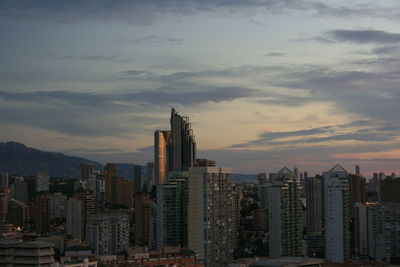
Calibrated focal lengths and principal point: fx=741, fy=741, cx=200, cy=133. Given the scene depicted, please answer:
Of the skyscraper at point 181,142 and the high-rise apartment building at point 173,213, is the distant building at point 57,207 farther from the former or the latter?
the high-rise apartment building at point 173,213

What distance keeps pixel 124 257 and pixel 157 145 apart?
4110 cm

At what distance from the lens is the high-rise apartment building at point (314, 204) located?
144 ft

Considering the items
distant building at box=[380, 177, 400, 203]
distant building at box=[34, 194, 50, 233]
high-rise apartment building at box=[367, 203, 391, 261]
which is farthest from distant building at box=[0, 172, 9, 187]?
high-rise apartment building at box=[367, 203, 391, 261]

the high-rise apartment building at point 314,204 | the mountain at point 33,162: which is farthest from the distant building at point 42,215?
the mountain at point 33,162

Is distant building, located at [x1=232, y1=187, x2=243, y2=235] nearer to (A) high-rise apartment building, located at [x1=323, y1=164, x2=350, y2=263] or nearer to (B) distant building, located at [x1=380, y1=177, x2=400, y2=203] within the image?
(A) high-rise apartment building, located at [x1=323, y1=164, x2=350, y2=263]

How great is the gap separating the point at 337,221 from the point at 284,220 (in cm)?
245

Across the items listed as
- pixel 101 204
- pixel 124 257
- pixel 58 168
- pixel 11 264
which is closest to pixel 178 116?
pixel 101 204

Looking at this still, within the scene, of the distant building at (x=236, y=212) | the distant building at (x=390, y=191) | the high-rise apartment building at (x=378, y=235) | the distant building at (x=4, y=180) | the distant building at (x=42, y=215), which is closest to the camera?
the distant building at (x=236, y=212)

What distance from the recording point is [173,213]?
3191cm

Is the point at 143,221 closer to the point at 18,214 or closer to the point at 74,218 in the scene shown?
the point at 74,218

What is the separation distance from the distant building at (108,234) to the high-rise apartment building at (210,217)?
566 cm

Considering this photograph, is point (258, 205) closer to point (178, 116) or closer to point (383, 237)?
point (178, 116)

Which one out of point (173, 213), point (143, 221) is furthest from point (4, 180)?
point (173, 213)

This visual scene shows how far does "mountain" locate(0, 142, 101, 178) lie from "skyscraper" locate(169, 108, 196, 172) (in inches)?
2577
